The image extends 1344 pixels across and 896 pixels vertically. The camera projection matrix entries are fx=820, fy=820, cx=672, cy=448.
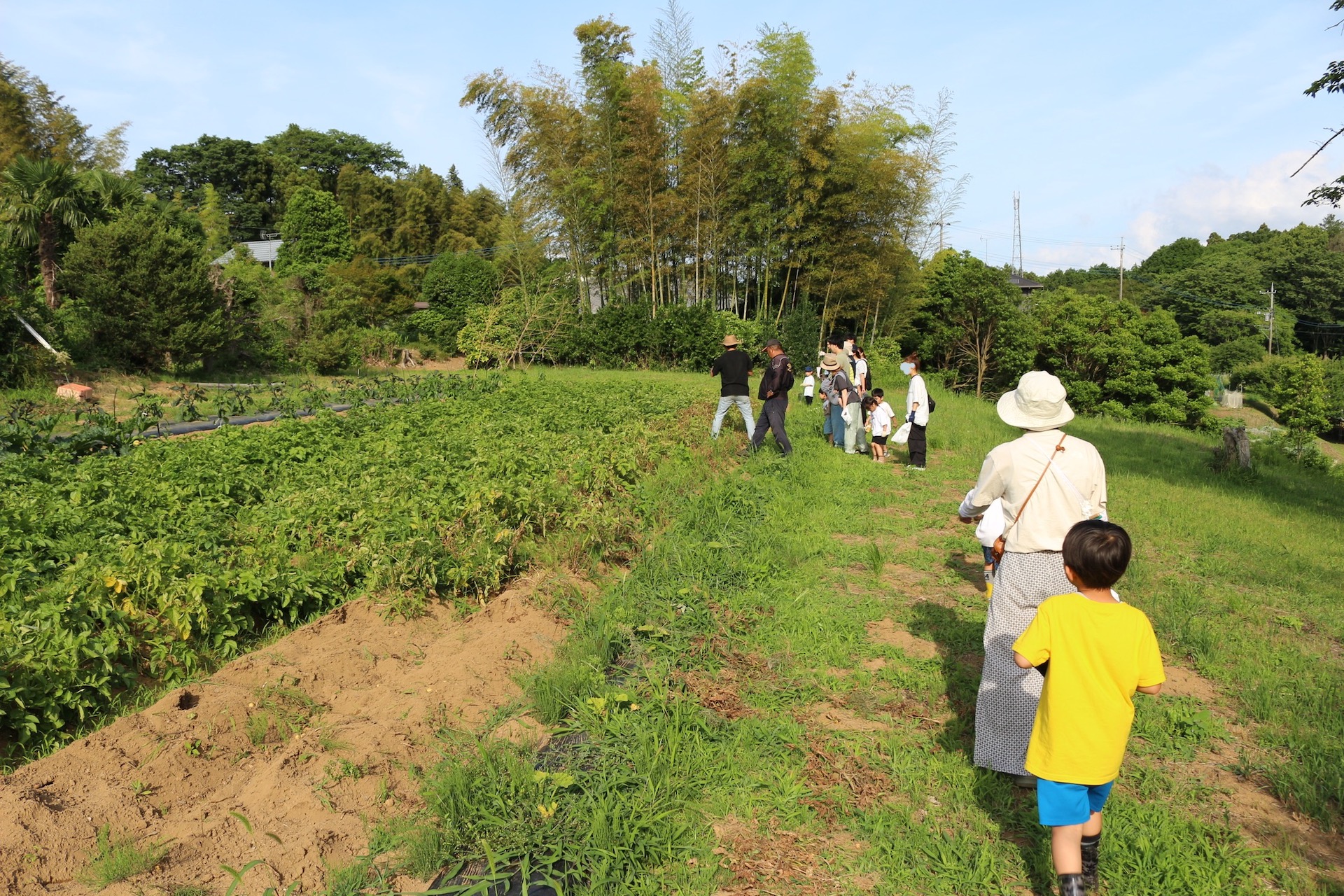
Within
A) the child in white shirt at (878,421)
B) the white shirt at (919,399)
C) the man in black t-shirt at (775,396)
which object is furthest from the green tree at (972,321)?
the man in black t-shirt at (775,396)

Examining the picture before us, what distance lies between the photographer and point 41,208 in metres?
16.0

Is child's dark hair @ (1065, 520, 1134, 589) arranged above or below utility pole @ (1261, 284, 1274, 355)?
below

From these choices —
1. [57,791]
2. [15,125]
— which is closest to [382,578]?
[57,791]

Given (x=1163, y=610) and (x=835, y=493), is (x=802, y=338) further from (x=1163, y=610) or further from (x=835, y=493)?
(x=1163, y=610)

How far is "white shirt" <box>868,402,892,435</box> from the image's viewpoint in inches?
353

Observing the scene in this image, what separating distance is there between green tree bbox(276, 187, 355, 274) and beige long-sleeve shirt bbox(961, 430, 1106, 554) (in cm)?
2983

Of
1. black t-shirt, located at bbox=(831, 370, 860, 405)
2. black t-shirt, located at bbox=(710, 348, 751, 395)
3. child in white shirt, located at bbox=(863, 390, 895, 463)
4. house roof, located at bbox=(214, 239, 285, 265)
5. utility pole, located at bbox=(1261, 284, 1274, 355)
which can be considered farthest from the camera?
utility pole, located at bbox=(1261, 284, 1274, 355)

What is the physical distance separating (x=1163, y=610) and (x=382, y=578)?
14.8 ft

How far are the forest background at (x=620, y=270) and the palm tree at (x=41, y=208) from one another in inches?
1.6

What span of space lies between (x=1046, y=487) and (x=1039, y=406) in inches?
12.6

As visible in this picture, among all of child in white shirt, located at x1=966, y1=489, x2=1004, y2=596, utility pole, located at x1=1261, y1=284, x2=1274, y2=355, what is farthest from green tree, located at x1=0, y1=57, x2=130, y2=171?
utility pole, located at x1=1261, y1=284, x2=1274, y2=355

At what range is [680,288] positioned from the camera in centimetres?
2291

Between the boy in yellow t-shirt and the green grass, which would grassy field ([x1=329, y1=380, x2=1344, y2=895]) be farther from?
the green grass

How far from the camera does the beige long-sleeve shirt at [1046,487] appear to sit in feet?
9.83
